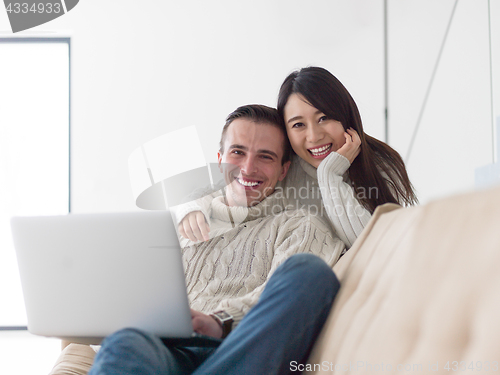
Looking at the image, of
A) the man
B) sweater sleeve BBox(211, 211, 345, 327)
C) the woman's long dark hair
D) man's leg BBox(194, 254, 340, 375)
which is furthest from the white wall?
man's leg BBox(194, 254, 340, 375)

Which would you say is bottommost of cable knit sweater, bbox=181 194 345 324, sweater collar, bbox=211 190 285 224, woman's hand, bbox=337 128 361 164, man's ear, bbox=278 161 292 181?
cable knit sweater, bbox=181 194 345 324

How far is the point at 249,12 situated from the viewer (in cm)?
323

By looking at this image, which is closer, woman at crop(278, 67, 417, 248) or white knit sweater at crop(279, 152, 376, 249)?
white knit sweater at crop(279, 152, 376, 249)

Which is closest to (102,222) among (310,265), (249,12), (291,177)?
(310,265)

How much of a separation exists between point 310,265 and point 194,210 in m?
0.66

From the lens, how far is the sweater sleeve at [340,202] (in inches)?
51.3

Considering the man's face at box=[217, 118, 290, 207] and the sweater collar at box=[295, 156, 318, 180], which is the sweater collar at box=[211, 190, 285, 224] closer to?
the man's face at box=[217, 118, 290, 207]

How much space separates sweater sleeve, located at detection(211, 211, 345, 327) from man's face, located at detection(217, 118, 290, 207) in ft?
0.66

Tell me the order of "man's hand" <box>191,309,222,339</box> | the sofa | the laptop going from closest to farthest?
the sofa
the laptop
"man's hand" <box>191,309,222,339</box>

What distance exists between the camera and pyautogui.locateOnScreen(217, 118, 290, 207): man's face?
4.77 feet

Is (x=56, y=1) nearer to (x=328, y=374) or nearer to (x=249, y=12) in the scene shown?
(x=249, y=12)

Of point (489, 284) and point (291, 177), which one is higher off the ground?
point (489, 284)

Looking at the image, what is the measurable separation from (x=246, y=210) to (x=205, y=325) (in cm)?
56

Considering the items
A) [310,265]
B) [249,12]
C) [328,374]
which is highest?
[249,12]
